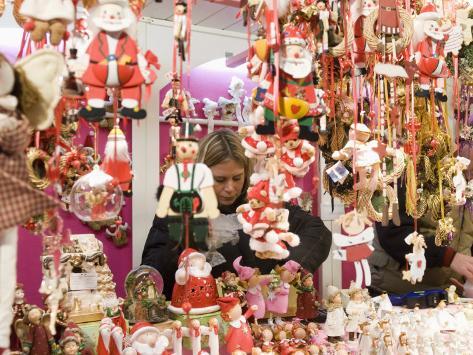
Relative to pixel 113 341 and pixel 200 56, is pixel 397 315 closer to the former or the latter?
pixel 113 341

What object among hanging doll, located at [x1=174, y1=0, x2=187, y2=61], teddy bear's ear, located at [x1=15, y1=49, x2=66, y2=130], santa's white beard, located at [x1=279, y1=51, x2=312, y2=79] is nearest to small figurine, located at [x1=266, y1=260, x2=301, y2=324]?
santa's white beard, located at [x1=279, y1=51, x2=312, y2=79]

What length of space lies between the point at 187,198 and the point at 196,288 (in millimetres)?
618

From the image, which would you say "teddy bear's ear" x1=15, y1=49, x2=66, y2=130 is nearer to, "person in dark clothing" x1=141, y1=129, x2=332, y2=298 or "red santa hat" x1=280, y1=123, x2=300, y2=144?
"red santa hat" x1=280, y1=123, x2=300, y2=144

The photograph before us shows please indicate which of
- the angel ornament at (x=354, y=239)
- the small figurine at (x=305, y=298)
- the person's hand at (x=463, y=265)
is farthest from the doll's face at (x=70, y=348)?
the person's hand at (x=463, y=265)

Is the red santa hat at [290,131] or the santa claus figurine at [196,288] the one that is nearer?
the red santa hat at [290,131]

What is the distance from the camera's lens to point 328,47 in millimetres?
1354

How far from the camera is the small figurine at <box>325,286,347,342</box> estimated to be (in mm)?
1740

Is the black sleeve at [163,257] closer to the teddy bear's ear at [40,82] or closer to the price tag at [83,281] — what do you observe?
the price tag at [83,281]

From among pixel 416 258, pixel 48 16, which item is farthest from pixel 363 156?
pixel 48 16

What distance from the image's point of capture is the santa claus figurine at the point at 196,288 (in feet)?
5.18

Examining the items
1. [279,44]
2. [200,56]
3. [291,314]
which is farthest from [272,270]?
[200,56]

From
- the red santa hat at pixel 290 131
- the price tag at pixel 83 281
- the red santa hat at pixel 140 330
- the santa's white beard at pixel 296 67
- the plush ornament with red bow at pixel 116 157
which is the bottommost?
the red santa hat at pixel 140 330

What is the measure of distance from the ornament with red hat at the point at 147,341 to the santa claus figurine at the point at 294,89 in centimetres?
60

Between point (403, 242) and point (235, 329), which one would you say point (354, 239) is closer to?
point (235, 329)
